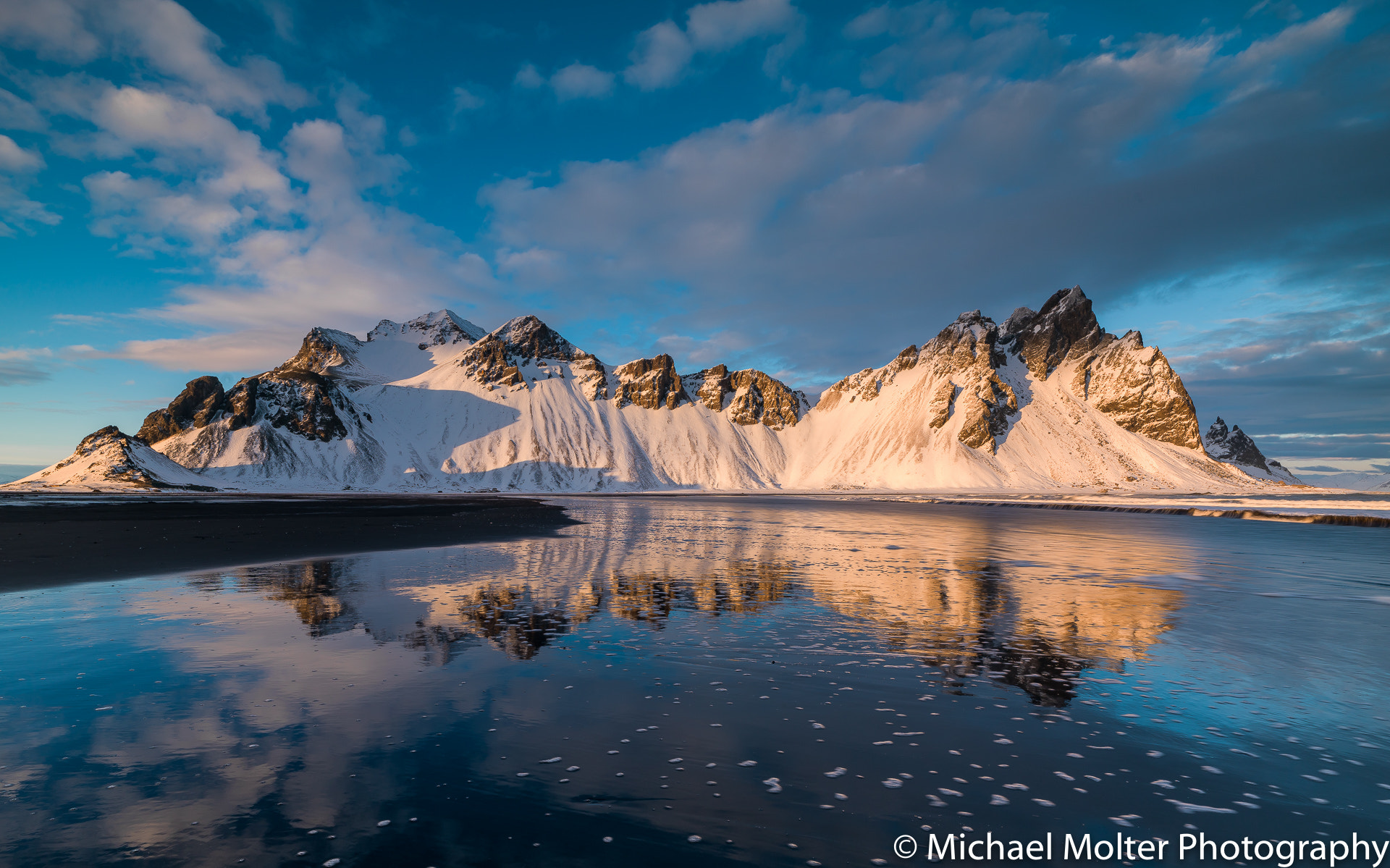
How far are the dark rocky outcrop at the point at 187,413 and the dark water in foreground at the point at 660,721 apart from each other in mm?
194699

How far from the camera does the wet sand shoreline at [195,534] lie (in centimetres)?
2705

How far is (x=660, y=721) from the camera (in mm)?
9953

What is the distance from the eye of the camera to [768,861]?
612cm

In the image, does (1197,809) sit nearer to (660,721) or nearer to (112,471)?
(660,721)

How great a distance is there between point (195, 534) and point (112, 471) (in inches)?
4927

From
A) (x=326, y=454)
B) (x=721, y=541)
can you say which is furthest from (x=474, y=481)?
(x=721, y=541)

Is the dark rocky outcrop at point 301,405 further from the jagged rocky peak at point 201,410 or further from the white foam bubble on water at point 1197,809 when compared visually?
the white foam bubble on water at point 1197,809

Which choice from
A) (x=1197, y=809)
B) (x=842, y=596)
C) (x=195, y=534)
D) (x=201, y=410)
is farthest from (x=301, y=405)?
(x=1197, y=809)

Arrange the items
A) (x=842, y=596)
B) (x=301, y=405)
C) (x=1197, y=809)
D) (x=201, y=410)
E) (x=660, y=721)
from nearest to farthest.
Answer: (x=1197, y=809) < (x=660, y=721) < (x=842, y=596) < (x=201, y=410) < (x=301, y=405)

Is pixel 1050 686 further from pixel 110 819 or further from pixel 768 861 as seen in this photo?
pixel 110 819

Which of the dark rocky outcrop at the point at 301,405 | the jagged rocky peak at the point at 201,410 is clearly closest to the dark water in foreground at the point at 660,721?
the dark rocky outcrop at the point at 301,405

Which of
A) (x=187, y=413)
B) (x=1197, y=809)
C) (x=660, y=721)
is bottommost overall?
(x=660, y=721)

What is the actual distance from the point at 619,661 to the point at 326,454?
646ft

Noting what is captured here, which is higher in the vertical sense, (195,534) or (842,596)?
(842,596)
